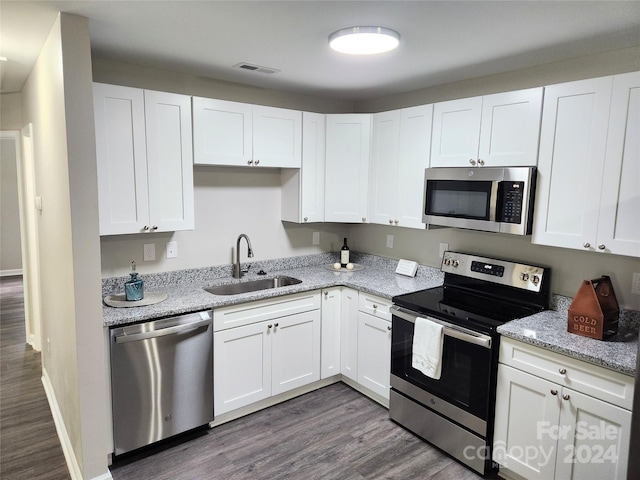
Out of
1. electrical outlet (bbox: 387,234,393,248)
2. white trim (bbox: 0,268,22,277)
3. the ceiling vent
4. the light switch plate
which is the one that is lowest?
white trim (bbox: 0,268,22,277)

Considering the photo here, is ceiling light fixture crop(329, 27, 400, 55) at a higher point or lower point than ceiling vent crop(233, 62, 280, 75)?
lower

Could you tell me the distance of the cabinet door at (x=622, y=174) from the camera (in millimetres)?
2031

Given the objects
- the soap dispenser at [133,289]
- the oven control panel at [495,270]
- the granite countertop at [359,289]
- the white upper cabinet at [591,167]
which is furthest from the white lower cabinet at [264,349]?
the white upper cabinet at [591,167]

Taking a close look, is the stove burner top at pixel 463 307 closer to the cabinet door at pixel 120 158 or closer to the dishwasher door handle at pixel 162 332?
the dishwasher door handle at pixel 162 332

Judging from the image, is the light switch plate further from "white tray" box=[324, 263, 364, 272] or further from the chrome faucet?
the chrome faucet

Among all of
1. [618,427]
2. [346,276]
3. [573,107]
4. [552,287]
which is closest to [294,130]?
[346,276]

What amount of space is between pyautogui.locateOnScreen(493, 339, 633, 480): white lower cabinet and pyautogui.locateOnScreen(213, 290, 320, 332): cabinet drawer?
1400 millimetres

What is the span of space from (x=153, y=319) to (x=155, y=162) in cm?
98

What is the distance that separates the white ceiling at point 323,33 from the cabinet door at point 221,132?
0.83 feet

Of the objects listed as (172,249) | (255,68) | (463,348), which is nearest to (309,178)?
(255,68)

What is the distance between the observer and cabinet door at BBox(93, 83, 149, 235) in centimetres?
245

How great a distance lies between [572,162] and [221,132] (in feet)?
7.22

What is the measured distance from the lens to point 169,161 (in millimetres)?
2725

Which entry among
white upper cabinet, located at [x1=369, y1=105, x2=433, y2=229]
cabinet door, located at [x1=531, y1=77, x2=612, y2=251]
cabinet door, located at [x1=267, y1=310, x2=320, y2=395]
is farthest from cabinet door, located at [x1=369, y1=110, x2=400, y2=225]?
cabinet door, located at [x1=531, y1=77, x2=612, y2=251]
